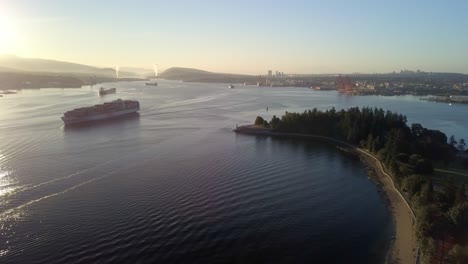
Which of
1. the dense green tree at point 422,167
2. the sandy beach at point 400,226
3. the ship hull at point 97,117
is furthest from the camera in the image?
the ship hull at point 97,117

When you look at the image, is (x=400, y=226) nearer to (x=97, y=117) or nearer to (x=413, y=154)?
(x=413, y=154)

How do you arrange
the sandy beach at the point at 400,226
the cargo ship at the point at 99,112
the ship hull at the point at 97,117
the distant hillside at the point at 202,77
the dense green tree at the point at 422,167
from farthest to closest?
A: the distant hillside at the point at 202,77, the cargo ship at the point at 99,112, the ship hull at the point at 97,117, the dense green tree at the point at 422,167, the sandy beach at the point at 400,226

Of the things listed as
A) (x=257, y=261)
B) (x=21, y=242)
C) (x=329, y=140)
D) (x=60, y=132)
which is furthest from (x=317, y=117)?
(x=21, y=242)

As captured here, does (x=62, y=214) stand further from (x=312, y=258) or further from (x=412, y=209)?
(x=412, y=209)

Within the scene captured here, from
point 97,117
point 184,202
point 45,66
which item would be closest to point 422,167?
point 184,202

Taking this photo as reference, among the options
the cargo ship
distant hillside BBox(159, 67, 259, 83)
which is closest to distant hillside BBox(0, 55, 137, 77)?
distant hillside BBox(159, 67, 259, 83)

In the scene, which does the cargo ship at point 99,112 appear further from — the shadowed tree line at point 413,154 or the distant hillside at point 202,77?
the distant hillside at point 202,77

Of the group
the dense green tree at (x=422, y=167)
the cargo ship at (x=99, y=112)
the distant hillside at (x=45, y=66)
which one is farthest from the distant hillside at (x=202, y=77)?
the dense green tree at (x=422, y=167)
